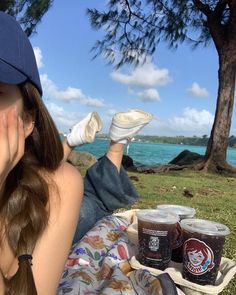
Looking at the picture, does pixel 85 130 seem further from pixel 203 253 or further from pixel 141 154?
pixel 141 154

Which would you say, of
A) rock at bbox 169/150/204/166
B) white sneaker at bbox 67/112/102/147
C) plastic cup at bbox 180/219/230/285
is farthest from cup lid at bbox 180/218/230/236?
rock at bbox 169/150/204/166

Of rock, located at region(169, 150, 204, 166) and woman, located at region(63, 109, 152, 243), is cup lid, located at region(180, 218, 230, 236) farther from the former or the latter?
rock, located at region(169, 150, 204, 166)

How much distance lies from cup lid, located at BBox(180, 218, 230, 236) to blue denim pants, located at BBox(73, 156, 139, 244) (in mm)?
530

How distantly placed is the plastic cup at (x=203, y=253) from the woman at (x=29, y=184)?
58 cm

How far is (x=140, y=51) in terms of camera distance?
11242mm

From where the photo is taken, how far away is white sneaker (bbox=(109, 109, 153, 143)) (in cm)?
242

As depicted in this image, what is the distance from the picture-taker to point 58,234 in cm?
155

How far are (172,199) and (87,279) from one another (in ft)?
12.2

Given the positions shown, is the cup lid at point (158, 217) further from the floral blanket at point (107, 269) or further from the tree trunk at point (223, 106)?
the tree trunk at point (223, 106)

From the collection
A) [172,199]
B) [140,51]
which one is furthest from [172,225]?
[140,51]

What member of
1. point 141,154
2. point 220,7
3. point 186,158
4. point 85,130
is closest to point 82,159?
point 186,158

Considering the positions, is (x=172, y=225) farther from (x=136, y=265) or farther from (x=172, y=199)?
(x=172, y=199)

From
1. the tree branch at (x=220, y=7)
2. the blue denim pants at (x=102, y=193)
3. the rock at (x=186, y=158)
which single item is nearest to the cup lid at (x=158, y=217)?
the blue denim pants at (x=102, y=193)

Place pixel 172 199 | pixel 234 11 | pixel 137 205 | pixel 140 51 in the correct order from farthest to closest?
pixel 140 51
pixel 234 11
pixel 172 199
pixel 137 205
